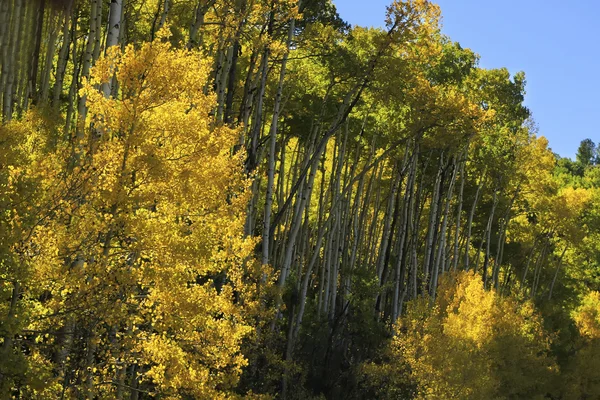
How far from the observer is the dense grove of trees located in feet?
30.6

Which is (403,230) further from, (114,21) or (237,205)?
(114,21)

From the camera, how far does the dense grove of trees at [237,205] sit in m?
9.31

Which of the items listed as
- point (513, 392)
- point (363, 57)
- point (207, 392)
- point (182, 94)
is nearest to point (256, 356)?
point (207, 392)

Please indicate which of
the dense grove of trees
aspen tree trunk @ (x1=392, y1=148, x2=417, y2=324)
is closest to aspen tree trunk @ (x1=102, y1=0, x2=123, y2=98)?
the dense grove of trees

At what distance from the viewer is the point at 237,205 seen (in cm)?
1240

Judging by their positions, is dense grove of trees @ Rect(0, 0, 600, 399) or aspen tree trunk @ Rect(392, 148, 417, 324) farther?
aspen tree trunk @ Rect(392, 148, 417, 324)

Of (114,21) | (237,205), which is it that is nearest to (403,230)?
(237,205)

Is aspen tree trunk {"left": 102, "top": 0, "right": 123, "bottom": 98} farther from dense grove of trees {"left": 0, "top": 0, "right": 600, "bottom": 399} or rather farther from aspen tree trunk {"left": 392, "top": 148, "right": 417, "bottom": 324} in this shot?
aspen tree trunk {"left": 392, "top": 148, "right": 417, "bottom": 324}

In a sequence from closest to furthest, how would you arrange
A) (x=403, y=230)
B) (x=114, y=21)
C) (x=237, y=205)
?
(x=114, y=21)
(x=237, y=205)
(x=403, y=230)

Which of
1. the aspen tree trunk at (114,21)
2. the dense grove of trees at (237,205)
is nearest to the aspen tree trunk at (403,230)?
the dense grove of trees at (237,205)

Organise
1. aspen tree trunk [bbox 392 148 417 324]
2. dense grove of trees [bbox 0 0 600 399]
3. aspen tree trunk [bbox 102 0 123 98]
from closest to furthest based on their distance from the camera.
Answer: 1. aspen tree trunk [bbox 102 0 123 98]
2. dense grove of trees [bbox 0 0 600 399]
3. aspen tree trunk [bbox 392 148 417 324]

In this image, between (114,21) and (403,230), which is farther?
(403,230)

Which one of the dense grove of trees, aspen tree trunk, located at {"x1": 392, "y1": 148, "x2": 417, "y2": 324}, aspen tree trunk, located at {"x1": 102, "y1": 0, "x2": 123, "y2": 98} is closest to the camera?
aspen tree trunk, located at {"x1": 102, "y1": 0, "x2": 123, "y2": 98}

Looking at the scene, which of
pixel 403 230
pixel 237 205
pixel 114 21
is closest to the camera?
pixel 114 21
